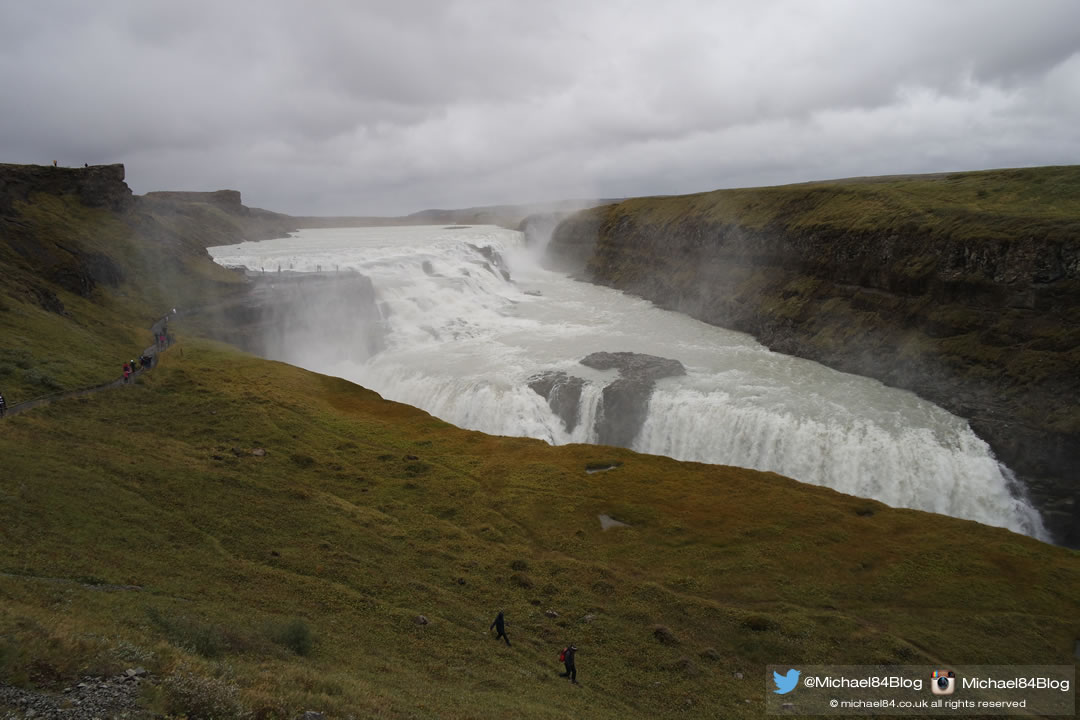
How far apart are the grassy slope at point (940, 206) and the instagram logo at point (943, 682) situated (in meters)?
38.8

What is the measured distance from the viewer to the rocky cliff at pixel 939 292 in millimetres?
40750

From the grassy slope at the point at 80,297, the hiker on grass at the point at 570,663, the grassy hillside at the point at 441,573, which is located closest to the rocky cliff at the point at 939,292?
the grassy hillside at the point at 441,573

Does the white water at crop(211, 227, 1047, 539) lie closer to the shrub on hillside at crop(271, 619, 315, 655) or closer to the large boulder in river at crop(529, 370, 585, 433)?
the large boulder in river at crop(529, 370, 585, 433)

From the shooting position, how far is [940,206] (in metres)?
56.7

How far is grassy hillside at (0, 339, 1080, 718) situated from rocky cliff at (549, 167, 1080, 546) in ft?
52.7

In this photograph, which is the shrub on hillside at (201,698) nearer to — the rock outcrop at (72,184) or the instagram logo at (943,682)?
the instagram logo at (943,682)

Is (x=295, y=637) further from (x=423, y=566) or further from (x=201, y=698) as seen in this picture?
(x=423, y=566)

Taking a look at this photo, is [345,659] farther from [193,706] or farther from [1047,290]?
[1047,290]

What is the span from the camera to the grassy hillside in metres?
14.7

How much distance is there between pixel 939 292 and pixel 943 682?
40.9 meters

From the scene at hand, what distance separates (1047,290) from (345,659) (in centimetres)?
5139

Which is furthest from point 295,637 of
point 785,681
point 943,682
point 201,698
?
point 943,682

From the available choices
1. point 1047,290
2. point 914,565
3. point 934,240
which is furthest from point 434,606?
point 934,240

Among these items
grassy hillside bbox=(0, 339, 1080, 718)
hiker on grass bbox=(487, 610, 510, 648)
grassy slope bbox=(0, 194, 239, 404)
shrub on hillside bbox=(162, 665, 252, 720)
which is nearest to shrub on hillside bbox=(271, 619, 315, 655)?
grassy hillside bbox=(0, 339, 1080, 718)
